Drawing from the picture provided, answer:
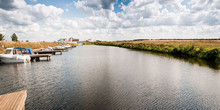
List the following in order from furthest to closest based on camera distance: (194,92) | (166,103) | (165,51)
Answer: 1. (165,51)
2. (194,92)
3. (166,103)

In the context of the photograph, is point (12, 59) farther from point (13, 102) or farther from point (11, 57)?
point (13, 102)

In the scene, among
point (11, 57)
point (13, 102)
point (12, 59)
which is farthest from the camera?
point (12, 59)

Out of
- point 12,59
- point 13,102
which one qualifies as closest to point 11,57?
point 12,59

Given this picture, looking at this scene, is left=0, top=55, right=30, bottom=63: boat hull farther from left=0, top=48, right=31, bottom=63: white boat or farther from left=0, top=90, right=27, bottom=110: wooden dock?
left=0, top=90, right=27, bottom=110: wooden dock

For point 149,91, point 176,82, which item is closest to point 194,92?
point 176,82

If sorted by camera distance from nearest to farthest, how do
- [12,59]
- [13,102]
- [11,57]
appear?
[13,102] → [11,57] → [12,59]

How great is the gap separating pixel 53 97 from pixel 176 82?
15.2 m

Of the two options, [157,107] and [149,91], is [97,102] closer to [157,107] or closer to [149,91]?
[157,107]

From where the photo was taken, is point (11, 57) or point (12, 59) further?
point (12, 59)

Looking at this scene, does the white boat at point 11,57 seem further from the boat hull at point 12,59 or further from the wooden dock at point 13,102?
the wooden dock at point 13,102

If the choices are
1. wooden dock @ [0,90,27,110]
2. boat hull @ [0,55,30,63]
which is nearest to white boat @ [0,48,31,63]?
boat hull @ [0,55,30,63]

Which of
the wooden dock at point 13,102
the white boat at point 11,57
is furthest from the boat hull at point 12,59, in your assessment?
the wooden dock at point 13,102

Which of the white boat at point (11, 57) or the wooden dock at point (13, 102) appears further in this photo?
the white boat at point (11, 57)

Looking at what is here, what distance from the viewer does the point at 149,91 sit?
1433 cm
